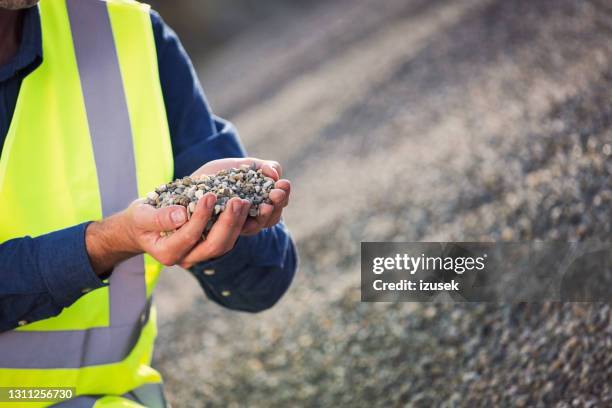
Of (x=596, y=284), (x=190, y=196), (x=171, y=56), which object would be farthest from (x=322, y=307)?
(x=190, y=196)

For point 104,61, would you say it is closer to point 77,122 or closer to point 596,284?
point 77,122

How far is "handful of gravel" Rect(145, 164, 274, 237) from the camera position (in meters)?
1.75

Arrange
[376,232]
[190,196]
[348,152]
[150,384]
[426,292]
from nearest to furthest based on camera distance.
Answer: [190,196] → [150,384] → [426,292] → [376,232] → [348,152]

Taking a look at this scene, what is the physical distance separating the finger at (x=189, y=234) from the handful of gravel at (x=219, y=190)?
5 centimetres

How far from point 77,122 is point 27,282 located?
0.52 metres

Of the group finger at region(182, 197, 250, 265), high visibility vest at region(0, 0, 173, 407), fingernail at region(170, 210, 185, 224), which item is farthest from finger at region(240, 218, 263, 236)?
high visibility vest at region(0, 0, 173, 407)

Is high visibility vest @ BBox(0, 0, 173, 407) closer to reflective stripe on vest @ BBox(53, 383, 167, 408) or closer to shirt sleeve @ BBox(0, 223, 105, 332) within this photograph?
reflective stripe on vest @ BBox(53, 383, 167, 408)

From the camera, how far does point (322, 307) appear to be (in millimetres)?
4066

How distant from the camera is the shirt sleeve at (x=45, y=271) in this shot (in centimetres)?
177

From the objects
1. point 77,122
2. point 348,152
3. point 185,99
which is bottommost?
point 77,122

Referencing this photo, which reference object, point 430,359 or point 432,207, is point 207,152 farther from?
point 432,207

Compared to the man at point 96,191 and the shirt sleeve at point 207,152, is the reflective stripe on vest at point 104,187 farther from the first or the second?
the shirt sleeve at point 207,152

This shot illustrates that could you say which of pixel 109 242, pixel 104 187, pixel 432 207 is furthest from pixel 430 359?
pixel 109 242

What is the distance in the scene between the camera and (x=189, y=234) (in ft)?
5.44
